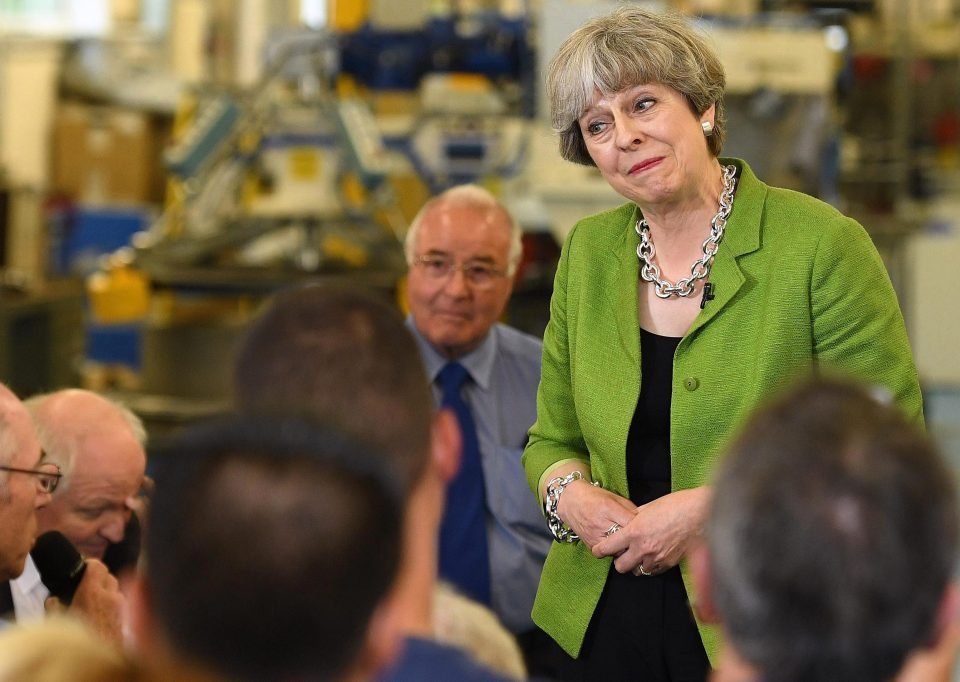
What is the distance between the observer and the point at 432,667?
3.58 feet

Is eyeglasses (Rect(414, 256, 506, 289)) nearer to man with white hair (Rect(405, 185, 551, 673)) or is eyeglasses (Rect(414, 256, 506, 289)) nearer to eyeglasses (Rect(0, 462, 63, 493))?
man with white hair (Rect(405, 185, 551, 673))

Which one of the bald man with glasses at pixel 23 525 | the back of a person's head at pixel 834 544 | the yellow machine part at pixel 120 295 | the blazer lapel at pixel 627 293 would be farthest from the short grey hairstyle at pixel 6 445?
the yellow machine part at pixel 120 295

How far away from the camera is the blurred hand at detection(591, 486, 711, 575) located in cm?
177

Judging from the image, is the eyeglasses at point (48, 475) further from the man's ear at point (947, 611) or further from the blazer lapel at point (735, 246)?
the man's ear at point (947, 611)

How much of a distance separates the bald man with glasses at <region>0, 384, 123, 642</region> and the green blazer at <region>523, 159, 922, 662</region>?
63 cm

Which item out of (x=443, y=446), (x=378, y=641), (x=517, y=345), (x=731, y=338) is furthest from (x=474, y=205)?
(x=378, y=641)

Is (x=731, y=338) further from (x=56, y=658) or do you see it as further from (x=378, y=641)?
(x=56, y=658)

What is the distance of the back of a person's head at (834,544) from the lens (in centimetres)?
94

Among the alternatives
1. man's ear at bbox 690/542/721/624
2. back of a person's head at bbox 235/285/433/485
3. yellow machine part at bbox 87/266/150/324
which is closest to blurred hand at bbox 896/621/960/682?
man's ear at bbox 690/542/721/624

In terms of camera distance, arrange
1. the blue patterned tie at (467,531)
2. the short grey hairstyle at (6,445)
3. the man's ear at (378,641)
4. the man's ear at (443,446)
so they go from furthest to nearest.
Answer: the blue patterned tie at (467,531) → the short grey hairstyle at (6,445) → the man's ear at (443,446) → the man's ear at (378,641)

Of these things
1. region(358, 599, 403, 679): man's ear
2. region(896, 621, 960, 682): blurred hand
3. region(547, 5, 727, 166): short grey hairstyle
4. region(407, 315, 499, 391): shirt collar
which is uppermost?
region(547, 5, 727, 166): short grey hairstyle

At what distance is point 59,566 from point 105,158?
27.4ft

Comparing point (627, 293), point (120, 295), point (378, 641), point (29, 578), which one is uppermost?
point (627, 293)

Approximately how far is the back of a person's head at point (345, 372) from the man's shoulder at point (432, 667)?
15cm
